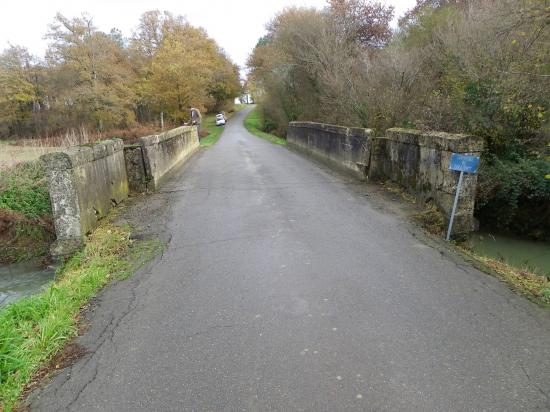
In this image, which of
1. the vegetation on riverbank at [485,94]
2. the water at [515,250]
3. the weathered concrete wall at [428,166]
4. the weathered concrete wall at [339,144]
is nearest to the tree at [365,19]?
the vegetation on riverbank at [485,94]

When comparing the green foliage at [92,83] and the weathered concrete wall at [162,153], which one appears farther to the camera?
the green foliage at [92,83]

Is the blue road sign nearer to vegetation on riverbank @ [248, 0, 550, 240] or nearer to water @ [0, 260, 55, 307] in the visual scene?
vegetation on riverbank @ [248, 0, 550, 240]

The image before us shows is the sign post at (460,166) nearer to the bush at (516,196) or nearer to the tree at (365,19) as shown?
the bush at (516,196)

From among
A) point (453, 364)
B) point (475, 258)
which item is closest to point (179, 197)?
point (475, 258)

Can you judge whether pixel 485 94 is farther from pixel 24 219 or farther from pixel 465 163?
pixel 24 219

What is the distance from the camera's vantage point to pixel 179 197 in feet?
29.2

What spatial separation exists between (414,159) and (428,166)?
73cm

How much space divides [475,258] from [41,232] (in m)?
9.32

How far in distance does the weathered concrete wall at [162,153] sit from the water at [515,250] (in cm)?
695

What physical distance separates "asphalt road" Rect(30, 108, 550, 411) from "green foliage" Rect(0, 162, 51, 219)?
Result: 5888mm

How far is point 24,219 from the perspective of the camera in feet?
32.0

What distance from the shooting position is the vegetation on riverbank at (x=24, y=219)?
9008 millimetres

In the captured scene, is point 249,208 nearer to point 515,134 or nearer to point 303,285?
point 303,285

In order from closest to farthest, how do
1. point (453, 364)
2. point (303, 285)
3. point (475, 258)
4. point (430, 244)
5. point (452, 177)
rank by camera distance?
point (453, 364), point (303, 285), point (475, 258), point (430, 244), point (452, 177)
